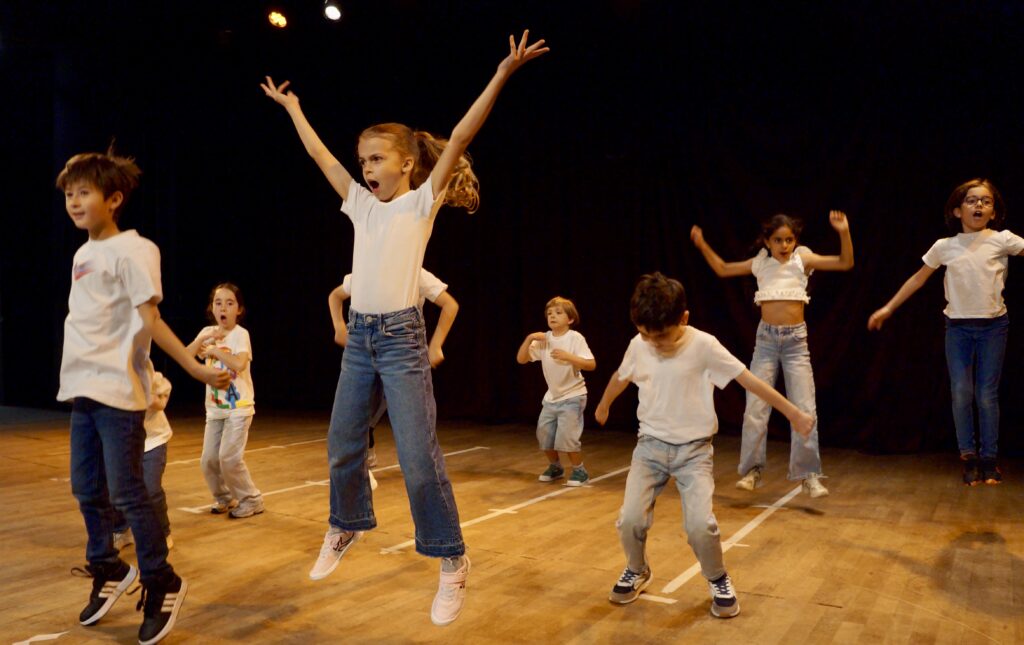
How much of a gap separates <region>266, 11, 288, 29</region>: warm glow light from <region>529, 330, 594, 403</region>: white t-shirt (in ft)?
14.8

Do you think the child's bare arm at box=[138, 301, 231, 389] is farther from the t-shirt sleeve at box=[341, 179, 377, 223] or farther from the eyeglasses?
the eyeglasses

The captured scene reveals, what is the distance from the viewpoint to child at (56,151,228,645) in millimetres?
2473

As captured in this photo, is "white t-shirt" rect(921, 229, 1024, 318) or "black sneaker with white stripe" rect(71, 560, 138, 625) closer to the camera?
"black sneaker with white stripe" rect(71, 560, 138, 625)

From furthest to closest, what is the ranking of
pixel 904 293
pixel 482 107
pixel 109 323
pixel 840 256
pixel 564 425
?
pixel 564 425 < pixel 840 256 < pixel 904 293 < pixel 109 323 < pixel 482 107

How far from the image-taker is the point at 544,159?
26.8 feet

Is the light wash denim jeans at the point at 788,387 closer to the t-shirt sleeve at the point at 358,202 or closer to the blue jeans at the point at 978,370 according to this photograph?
the blue jeans at the point at 978,370

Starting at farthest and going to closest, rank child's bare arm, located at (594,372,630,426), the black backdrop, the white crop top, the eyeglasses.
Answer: the black backdrop, the white crop top, the eyeglasses, child's bare arm, located at (594,372,630,426)

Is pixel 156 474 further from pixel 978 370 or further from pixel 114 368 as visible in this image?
pixel 978 370

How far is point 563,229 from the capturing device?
26.7 feet

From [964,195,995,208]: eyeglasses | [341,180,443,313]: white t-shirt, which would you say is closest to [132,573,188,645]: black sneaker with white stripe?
[341,180,443,313]: white t-shirt

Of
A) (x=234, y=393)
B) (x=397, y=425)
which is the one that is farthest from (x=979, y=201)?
(x=234, y=393)

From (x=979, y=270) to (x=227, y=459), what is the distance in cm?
404

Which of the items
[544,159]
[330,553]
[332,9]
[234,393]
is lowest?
[330,553]

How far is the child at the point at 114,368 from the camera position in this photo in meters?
2.47
